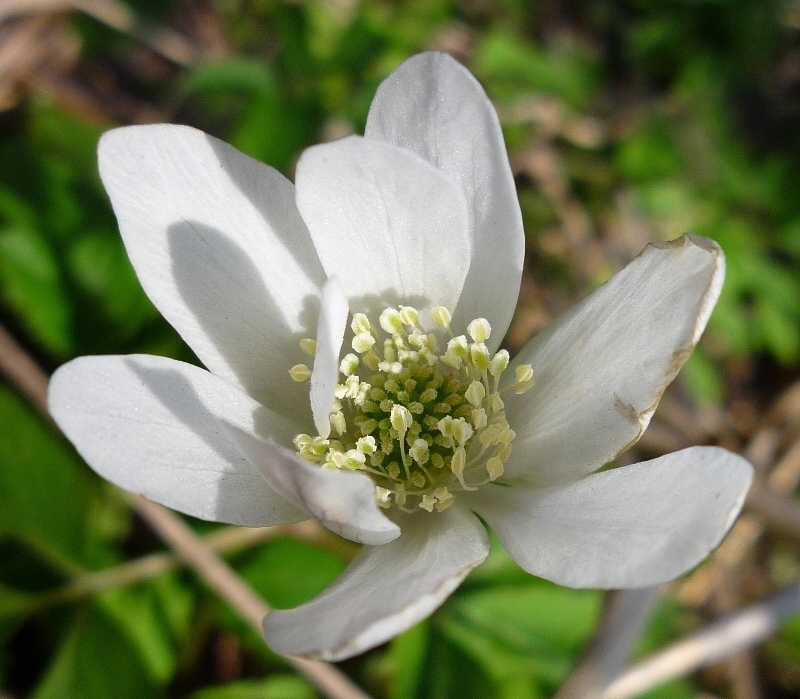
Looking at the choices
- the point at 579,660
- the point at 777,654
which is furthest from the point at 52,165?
the point at 777,654

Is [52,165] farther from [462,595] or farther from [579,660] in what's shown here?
[579,660]

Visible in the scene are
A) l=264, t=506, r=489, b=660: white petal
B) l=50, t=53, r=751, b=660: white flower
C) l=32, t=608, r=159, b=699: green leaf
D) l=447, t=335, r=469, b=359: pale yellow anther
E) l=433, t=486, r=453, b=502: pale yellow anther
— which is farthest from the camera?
l=32, t=608, r=159, b=699: green leaf

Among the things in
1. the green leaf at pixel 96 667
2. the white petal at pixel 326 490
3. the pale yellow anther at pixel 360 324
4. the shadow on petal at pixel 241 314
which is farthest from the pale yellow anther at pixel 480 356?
the green leaf at pixel 96 667

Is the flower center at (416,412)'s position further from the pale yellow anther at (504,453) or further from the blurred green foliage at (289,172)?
the blurred green foliage at (289,172)

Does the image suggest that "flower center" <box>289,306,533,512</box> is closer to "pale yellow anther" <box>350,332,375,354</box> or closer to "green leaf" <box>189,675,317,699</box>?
"pale yellow anther" <box>350,332,375,354</box>

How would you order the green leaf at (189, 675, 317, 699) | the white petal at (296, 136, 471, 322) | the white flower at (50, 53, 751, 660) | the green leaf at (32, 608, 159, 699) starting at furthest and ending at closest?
1. the green leaf at (189, 675, 317, 699)
2. the green leaf at (32, 608, 159, 699)
3. the white petal at (296, 136, 471, 322)
4. the white flower at (50, 53, 751, 660)

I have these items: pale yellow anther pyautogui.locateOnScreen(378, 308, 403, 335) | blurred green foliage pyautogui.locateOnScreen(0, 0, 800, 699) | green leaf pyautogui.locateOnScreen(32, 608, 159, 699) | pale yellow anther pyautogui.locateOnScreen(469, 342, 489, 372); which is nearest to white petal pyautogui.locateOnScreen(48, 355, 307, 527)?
pale yellow anther pyautogui.locateOnScreen(378, 308, 403, 335)
